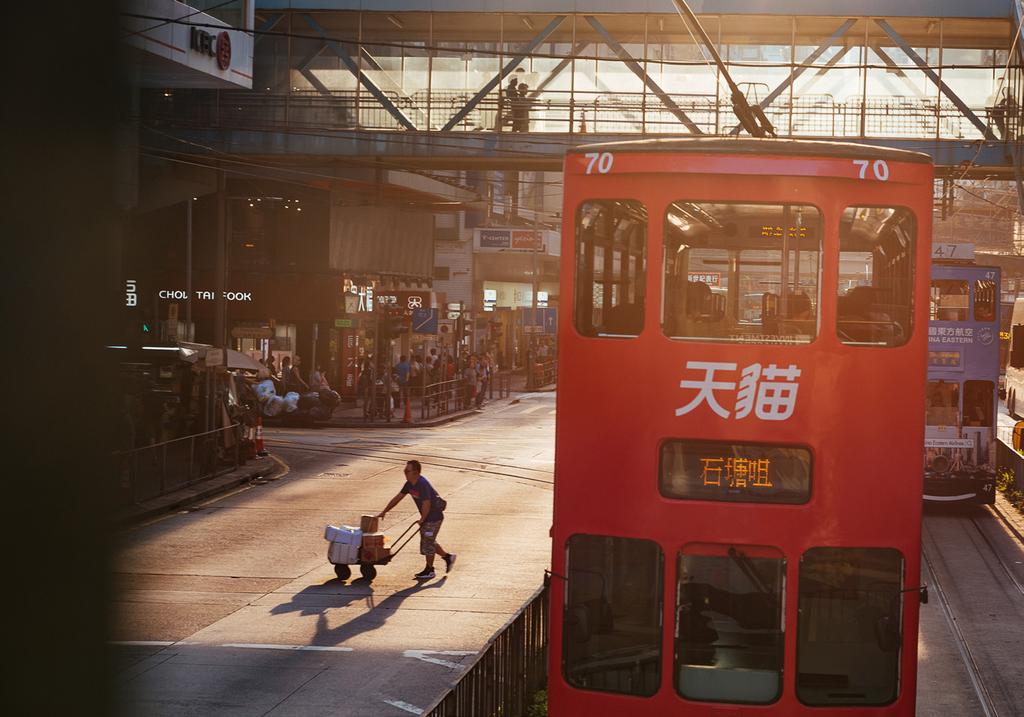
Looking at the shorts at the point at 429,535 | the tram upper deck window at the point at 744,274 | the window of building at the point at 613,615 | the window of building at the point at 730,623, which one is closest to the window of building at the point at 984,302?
the shorts at the point at 429,535

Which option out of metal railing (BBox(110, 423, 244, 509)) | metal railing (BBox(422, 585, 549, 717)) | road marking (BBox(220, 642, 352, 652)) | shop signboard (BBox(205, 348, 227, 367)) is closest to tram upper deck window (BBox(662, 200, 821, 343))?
metal railing (BBox(422, 585, 549, 717))

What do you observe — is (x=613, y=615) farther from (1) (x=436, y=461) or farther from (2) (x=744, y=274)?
(1) (x=436, y=461)

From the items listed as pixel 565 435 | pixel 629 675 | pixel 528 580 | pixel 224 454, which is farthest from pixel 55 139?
pixel 224 454

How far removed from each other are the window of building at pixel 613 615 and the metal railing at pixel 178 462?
52.8 ft

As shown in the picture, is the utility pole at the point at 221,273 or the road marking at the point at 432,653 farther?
the utility pole at the point at 221,273

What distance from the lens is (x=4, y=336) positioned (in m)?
2.28

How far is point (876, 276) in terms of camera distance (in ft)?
29.6

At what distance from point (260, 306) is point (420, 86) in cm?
1602

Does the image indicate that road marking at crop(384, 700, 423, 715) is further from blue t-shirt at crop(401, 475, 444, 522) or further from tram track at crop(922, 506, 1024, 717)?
blue t-shirt at crop(401, 475, 444, 522)

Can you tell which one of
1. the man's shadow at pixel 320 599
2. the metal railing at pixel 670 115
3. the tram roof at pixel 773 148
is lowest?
the man's shadow at pixel 320 599

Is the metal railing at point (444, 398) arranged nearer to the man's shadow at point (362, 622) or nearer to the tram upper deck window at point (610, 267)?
the man's shadow at point (362, 622)

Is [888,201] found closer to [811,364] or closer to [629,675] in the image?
[811,364]

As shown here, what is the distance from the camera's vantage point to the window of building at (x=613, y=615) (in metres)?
8.85

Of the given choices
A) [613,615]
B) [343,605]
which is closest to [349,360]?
[343,605]
